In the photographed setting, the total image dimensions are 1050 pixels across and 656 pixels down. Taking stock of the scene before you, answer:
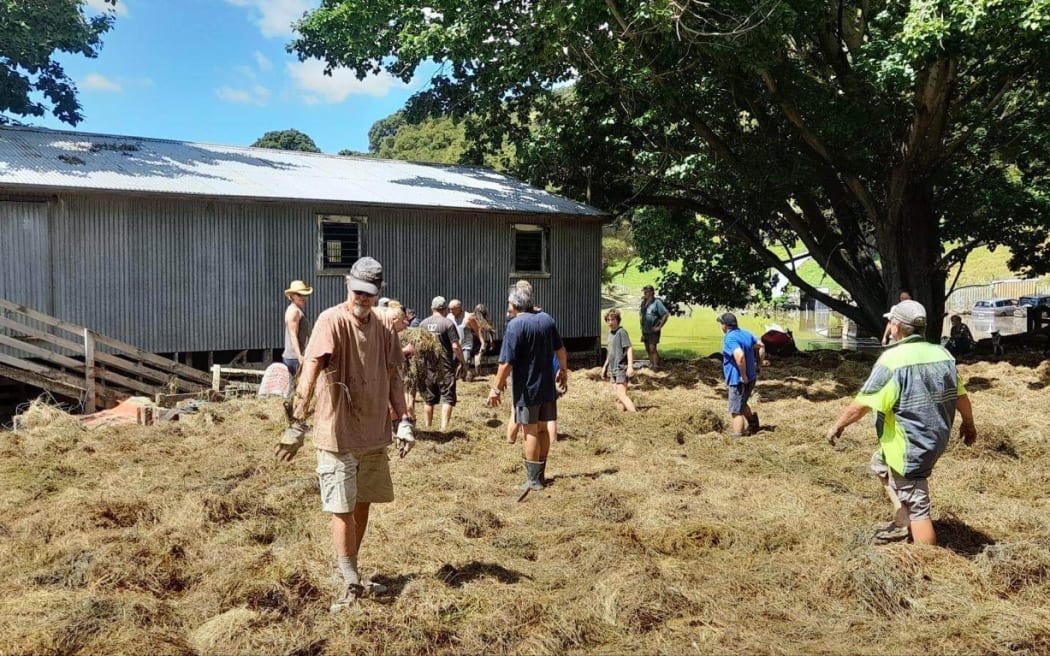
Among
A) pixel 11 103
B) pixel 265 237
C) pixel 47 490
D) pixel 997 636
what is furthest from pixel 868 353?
pixel 11 103

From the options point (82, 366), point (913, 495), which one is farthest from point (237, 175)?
point (913, 495)

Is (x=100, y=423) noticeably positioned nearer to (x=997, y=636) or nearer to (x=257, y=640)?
(x=257, y=640)

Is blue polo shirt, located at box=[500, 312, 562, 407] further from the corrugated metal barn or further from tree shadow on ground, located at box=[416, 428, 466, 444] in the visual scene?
the corrugated metal barn

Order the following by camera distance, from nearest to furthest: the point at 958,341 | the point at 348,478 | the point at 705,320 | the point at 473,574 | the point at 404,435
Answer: the point at 348,478 → the point at 404,435 → the point at 473,574 → the point at 958,341 → the point at 705,320

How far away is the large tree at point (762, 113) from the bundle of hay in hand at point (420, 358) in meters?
7.00

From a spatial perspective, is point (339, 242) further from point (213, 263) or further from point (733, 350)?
point (733, 350)

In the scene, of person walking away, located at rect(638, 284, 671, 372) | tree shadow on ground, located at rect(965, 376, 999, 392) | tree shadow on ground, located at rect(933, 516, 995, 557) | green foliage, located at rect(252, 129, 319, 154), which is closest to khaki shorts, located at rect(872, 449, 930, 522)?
tree shadow on ground, located at rect(933, 516, 995, 557)

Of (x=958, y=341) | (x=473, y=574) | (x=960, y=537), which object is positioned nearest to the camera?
(x=473, y=574)

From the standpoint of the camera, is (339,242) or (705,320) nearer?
(339,242)

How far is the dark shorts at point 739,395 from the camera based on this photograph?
10.0 meters

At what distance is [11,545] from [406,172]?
1546 centimetres

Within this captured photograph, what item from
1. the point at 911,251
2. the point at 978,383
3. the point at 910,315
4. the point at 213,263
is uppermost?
the point at 911,251

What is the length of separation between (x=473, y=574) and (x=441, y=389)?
4.83m

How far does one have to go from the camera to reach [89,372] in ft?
39.7
